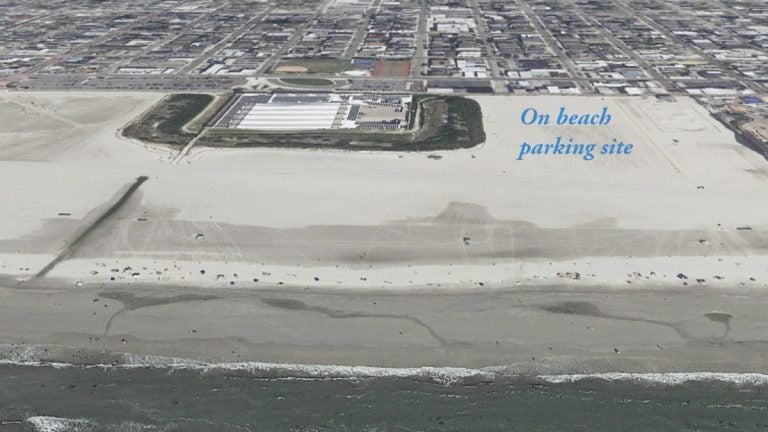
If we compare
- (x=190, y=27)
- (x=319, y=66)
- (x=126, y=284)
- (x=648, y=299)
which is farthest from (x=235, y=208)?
(x=190, y=27)

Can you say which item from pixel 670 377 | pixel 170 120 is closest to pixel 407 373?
pixel 670 377

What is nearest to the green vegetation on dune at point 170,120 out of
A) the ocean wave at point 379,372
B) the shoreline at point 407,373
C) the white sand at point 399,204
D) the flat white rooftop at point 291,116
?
the white sand at point 399,204

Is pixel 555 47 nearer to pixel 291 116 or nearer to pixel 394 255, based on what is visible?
pixel 291 116

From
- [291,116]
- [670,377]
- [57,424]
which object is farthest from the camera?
[291,116]

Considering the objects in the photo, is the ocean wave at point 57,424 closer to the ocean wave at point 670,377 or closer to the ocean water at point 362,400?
the ocean water at point 362,400

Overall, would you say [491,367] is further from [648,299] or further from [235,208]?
[235,208]

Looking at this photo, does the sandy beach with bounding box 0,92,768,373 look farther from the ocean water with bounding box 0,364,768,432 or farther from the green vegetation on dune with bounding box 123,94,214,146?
the green vegetation on dune with bounding box 123,94,214,146
